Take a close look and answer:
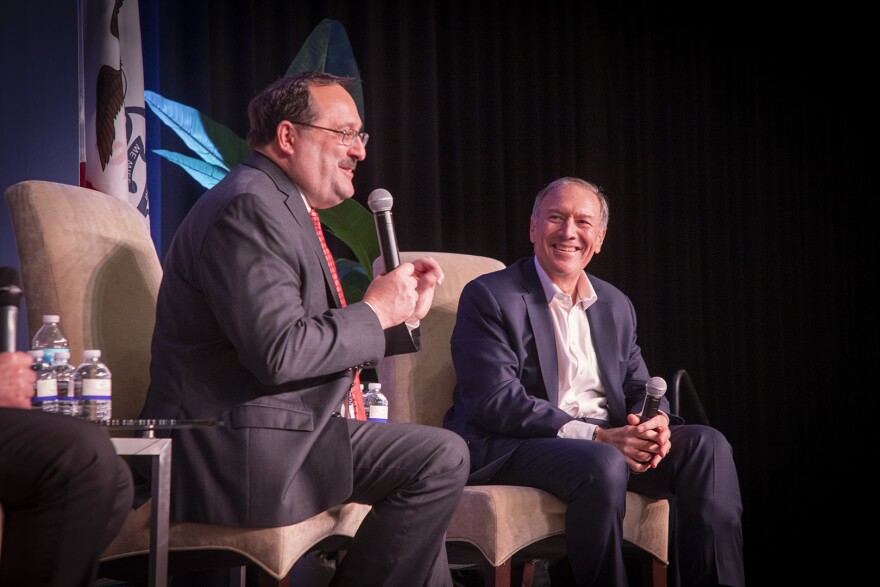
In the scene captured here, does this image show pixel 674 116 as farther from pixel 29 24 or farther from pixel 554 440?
pixel 29 24

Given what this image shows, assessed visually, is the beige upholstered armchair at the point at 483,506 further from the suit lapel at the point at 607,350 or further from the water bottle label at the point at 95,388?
the water bottle label at the point at 95,388

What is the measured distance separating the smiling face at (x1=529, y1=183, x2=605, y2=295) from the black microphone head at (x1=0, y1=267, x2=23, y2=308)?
1.63 meters

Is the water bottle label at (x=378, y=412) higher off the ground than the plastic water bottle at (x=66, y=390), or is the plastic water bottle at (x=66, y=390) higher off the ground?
the plastic water bottle at (x=66, y=390)

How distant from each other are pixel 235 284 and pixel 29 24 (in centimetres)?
197

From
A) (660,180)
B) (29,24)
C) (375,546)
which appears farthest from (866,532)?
(29,24)

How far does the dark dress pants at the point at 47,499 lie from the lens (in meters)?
1.32

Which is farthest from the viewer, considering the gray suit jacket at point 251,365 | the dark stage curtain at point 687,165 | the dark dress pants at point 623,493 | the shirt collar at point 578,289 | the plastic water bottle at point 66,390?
the dark stage curtain at point 687,165

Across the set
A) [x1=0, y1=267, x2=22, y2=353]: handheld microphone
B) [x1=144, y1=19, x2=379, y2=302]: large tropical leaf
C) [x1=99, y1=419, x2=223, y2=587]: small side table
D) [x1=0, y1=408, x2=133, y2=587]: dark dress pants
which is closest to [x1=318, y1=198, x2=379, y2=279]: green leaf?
[x1=144, y1=19, x2=379, y2=302]: large tropical leaf

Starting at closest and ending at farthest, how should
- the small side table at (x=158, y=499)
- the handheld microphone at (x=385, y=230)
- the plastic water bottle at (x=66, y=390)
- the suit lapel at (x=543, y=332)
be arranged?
the small side table at (x=158, y=499)
the plastic water bottle at (x=66, y=390)
the handheld microphone at (x=385, y=230)
the suit lapel at (x=543, y=332)

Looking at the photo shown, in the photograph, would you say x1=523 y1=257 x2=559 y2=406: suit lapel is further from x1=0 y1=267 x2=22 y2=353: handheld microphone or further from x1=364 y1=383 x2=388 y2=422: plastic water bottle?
x1=0 y1=267 x2=22 y2=353: handheld microphone

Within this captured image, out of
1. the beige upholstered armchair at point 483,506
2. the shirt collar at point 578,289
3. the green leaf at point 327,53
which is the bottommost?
the beige upholstered armchair at point 483,506

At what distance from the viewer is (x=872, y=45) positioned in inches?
172

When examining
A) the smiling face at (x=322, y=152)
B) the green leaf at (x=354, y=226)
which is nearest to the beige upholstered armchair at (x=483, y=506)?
the green leaf at (x=354, y=226)

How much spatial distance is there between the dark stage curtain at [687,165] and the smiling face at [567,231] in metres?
1.13
